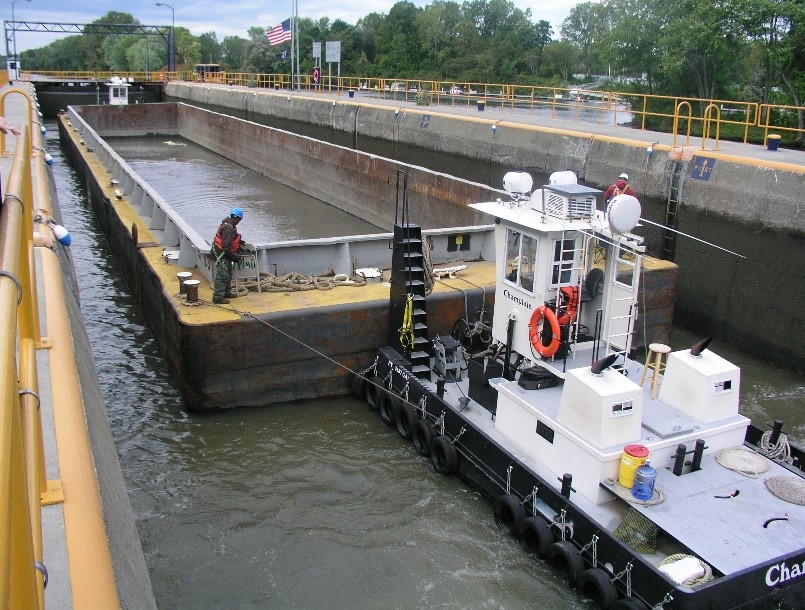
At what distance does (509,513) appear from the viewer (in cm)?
782

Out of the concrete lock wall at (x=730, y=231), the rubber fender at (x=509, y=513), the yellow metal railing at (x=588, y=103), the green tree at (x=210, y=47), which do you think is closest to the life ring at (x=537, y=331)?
the rubber fender at (x=509, y=513)

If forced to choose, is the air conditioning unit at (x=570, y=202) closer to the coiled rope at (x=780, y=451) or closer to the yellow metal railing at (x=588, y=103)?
the coiled rope at (x=780, y=451)

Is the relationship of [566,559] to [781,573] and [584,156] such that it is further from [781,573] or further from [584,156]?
[584,156]

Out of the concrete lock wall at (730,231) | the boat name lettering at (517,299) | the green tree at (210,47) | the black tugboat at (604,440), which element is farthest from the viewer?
the green tree at (210,47)

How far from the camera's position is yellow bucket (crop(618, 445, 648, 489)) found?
269 inches

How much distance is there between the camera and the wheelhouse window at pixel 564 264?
8.29 meters

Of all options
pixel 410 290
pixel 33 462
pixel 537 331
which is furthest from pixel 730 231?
pixel 33 462

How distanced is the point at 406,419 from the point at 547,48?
100490mm

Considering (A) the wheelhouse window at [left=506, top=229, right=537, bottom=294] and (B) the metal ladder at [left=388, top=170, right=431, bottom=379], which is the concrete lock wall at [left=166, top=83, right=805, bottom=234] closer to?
(A) the wheelhouse window at [left=506, top=229, right=537, bottom=294]

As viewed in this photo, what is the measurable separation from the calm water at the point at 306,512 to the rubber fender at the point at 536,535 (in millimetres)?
210

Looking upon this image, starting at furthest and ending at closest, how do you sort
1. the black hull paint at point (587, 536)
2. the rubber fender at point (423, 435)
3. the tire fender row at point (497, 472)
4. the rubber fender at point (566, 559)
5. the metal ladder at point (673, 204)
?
the metal ladder at point (673, 204) → the rubber fender at point (423, 435) → the rubber fender at point (566, 559) → the tire fender row at point (497, 472) → the black hull paint at point (587, 536)

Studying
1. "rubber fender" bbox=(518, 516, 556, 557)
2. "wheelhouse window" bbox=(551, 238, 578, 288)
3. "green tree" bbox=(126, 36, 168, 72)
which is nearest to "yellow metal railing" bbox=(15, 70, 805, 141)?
"wheelhouse window" bbox=(551, 238, 578, 288)

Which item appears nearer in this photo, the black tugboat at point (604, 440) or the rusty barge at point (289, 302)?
the black tugboat at point (604, 440)

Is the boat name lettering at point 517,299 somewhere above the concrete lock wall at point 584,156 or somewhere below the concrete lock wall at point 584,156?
below
